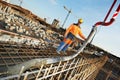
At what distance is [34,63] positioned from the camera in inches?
151

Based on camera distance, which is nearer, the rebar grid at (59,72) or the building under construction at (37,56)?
the rebar grid at (59,72)

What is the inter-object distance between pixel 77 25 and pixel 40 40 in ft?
11.6

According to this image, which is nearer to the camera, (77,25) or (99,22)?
(99,22)

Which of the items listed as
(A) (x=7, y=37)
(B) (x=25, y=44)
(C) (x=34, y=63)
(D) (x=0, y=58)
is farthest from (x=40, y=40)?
(C) (x=34, y=63)

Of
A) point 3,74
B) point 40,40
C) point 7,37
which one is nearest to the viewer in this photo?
point 3,74

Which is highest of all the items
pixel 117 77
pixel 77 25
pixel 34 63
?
pixel 77 25

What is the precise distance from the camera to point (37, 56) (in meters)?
8.95

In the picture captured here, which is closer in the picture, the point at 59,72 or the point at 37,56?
the point at 59,72

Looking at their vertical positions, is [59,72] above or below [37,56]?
above

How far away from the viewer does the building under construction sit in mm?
4297

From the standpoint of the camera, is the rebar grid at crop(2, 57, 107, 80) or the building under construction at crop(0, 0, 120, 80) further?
the building under construction at crop(0, 0, 120, 80)

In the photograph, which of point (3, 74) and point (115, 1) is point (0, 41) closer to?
point (3, 74)

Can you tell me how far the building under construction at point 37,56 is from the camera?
14.1 feet

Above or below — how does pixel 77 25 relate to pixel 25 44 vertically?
above
